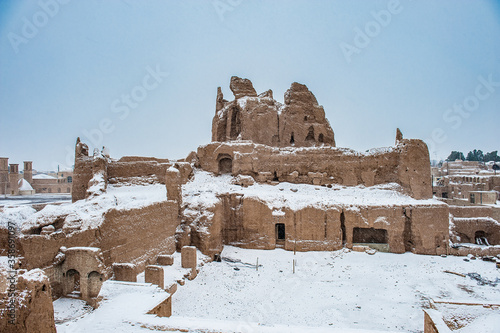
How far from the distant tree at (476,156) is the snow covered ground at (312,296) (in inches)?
2414

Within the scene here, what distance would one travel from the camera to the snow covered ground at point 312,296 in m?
6.89

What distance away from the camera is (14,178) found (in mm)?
31297

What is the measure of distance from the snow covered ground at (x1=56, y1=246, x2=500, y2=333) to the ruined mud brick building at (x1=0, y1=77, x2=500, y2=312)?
47.6 inches

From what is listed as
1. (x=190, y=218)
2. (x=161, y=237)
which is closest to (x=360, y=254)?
(x=190, y=218)

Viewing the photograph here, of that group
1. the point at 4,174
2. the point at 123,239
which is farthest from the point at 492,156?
the point at 4,174

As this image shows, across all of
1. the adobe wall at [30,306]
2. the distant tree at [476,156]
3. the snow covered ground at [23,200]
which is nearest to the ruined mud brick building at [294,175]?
the snow covered ground at [23,200]

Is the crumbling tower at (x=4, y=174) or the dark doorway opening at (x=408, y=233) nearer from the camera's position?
the dark doorway opening at (x=408, y=233)

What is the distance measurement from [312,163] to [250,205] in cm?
648

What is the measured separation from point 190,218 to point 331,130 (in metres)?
16.3

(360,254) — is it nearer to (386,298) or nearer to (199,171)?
(386,298)

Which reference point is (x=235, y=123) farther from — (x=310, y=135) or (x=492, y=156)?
(x=492, y=156)

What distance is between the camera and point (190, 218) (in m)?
15.7

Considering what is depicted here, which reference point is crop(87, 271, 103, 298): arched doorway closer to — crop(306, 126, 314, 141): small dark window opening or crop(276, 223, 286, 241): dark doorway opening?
crop(276, 223, 286, 241): dark doorway opening

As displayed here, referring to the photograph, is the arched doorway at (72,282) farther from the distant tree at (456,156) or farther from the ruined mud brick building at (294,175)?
the distant tree at (456,156)
